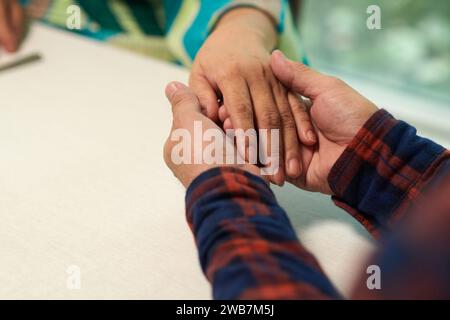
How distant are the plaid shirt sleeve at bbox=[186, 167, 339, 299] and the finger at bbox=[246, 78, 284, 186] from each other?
105 mm

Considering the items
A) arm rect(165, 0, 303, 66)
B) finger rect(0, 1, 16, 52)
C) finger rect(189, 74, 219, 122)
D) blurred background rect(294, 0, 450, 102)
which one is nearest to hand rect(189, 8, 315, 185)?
finger rect(189, 74, 219, 122)

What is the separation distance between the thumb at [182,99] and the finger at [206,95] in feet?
0.06

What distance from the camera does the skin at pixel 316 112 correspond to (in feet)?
1.71

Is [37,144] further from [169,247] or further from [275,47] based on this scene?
[275,47]

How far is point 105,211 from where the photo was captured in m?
0.50

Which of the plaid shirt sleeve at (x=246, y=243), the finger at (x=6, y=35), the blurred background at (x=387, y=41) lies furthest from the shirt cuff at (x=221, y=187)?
the blurred background at (x=387, y=41)

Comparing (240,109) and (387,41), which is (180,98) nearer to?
(240,109)

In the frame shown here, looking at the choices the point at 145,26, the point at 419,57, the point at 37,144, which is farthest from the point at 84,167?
the point at 419,57

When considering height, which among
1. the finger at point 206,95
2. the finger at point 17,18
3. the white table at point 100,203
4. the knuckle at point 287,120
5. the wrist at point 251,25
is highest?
Result: the finger at point 17,18

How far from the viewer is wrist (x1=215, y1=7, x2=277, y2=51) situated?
0.70 m

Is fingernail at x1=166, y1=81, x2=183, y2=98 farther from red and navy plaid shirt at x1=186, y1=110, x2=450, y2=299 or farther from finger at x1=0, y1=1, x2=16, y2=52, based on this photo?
finger at x1=0, y1=1, x2=16, y2=52

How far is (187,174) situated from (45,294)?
0.53ft

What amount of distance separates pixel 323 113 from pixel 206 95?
138 mm

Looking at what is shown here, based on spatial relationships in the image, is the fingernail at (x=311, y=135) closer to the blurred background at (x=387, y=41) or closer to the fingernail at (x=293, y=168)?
the fingernail at (x=293, y=168)
